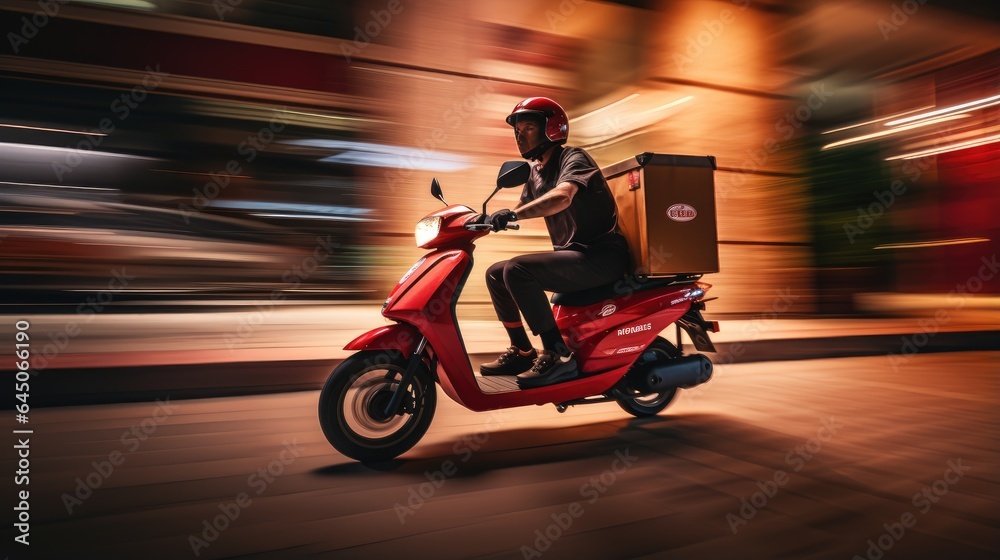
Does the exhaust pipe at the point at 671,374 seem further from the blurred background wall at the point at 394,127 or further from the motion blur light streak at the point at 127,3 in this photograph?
the motion blur light streak at the point at 127,3

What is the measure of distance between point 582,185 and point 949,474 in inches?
79.3

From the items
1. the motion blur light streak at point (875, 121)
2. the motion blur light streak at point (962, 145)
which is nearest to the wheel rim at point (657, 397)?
the motion blur light streak at point (875, 121)

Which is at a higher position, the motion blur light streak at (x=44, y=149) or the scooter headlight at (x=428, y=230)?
the motion blur light streak at (x=44, y=149)

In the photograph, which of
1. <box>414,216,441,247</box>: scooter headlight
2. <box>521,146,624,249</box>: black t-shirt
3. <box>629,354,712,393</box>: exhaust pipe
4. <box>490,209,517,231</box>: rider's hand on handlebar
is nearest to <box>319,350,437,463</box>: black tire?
<box>414,216,441,247</box>: scooter headlight

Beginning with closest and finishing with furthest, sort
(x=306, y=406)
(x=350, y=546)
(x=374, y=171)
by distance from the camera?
1. (x=350, y=546)
2. (x=306, y=406)
3. (x=374, y=171)

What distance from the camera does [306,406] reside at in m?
3.95

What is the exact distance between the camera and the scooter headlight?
114 inches

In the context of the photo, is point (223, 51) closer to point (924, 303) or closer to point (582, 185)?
point (582, 185)

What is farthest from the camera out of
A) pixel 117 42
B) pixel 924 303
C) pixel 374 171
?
pixel 924 303

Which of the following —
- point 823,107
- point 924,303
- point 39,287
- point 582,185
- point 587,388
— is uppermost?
point 823,107

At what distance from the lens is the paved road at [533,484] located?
1.96 m

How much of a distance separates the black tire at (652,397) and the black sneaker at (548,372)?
48 centimetres

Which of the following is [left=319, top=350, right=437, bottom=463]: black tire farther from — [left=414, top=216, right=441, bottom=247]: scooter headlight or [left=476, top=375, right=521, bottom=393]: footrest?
[left=414, top=216, right=441, bottom=247]: scooter headlight

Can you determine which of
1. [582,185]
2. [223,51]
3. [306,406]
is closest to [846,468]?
[582,185]
